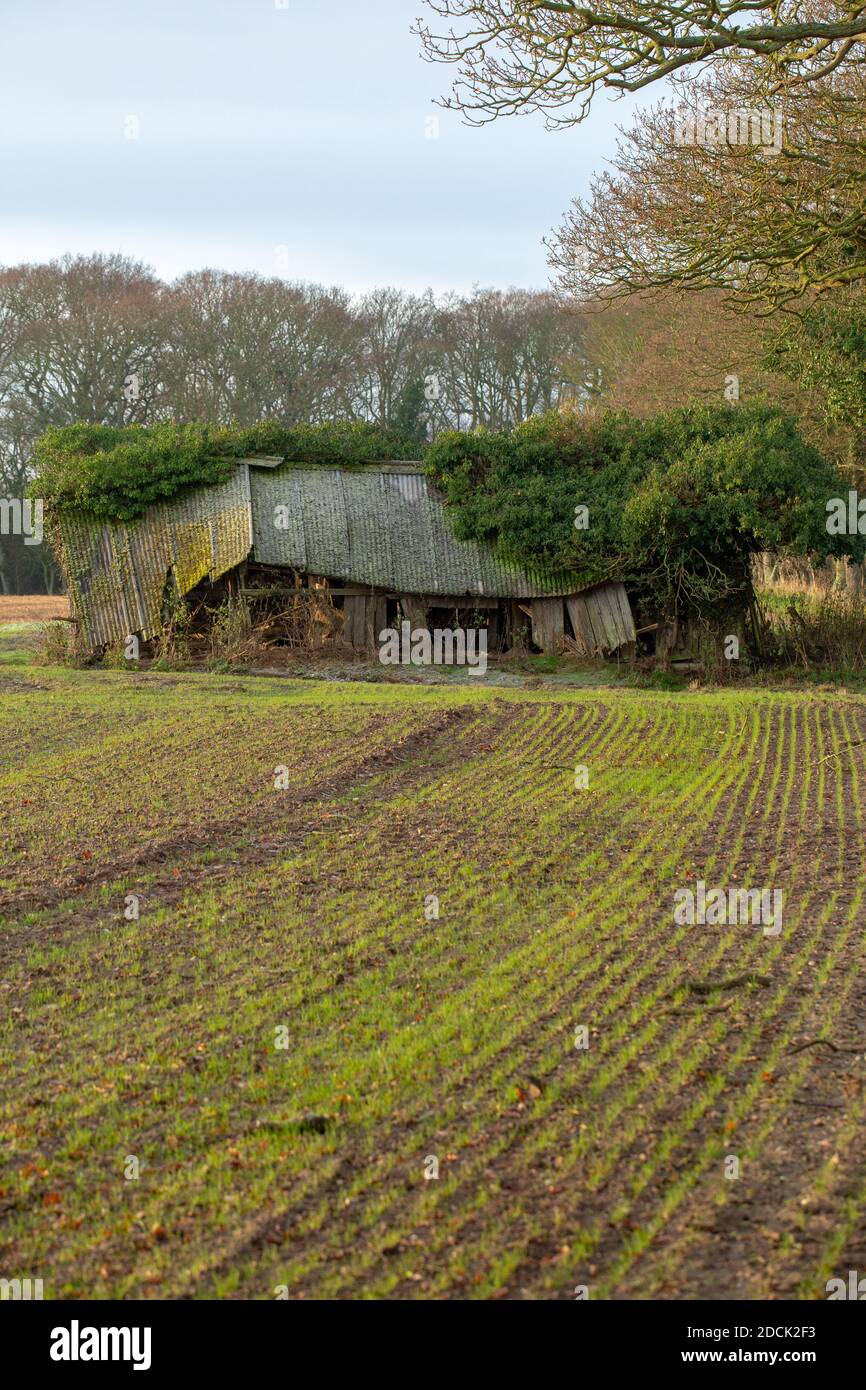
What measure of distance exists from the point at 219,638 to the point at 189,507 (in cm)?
332

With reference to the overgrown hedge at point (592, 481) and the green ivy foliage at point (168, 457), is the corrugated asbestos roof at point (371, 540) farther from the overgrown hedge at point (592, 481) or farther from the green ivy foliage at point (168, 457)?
the green ivy foliage at point (168, 457)

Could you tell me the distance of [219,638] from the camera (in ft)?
93.8

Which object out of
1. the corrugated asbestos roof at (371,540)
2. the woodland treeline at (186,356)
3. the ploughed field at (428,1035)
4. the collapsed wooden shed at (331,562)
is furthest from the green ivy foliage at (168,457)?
the woodland treeline at (186,356)

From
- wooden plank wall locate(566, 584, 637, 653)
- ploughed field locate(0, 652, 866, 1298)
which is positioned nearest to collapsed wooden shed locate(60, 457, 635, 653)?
wooden plank wall locate(566, 584, 637, 653)

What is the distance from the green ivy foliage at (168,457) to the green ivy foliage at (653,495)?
2023 mm

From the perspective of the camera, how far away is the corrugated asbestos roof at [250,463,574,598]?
29.4m

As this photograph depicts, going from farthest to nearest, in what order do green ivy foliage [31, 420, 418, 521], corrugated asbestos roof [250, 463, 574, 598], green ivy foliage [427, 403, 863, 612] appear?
green ivy foliage [31, 420, 418, 521] → corrugated asbestos roof [250, 463, 574, 598] → green ivy foliage [427, 403, 863, 612]

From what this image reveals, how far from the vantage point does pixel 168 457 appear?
30094 millimetres

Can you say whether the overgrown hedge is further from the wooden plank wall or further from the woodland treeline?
the woodland treeline

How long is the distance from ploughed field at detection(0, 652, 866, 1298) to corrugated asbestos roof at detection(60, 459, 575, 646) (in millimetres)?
13355

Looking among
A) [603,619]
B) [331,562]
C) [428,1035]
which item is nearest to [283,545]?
[331,562]

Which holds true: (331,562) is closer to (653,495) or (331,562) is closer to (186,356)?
(653,495)

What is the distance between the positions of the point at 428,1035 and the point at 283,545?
22268mm

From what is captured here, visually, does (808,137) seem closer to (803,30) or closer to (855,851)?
(803,30)
